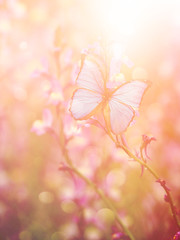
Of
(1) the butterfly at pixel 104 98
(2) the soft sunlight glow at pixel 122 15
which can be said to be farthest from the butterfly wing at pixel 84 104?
(2) the soft sunlight glow at pixel 122 15

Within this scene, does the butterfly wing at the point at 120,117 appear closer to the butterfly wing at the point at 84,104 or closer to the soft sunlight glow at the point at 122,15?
the butterfly wing at the point at 84,104

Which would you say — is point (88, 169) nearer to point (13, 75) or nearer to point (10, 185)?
point (10, 185)

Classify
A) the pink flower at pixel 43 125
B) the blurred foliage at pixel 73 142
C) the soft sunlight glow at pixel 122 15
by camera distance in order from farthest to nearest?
the soft sunlight glow at pixel 122 15 < the blurred foliage at pixel 73 142 < the pink flower at pixel 43 125

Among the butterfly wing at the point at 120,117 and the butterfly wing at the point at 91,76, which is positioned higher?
the butterfly wing at the point at 91,76

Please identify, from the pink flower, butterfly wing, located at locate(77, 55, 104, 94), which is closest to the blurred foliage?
the pink flower

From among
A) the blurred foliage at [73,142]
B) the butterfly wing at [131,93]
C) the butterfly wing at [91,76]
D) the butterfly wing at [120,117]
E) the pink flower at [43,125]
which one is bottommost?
the butterfly wing at [120,117]

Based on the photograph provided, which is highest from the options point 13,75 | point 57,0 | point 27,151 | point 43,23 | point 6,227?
point 57,0

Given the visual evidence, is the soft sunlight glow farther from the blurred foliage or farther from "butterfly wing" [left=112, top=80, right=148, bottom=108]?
"butterfly wing" [left=112, top=80, right=148, bottom=108]

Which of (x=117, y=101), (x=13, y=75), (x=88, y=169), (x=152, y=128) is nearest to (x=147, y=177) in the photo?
(x=152, y=128)
